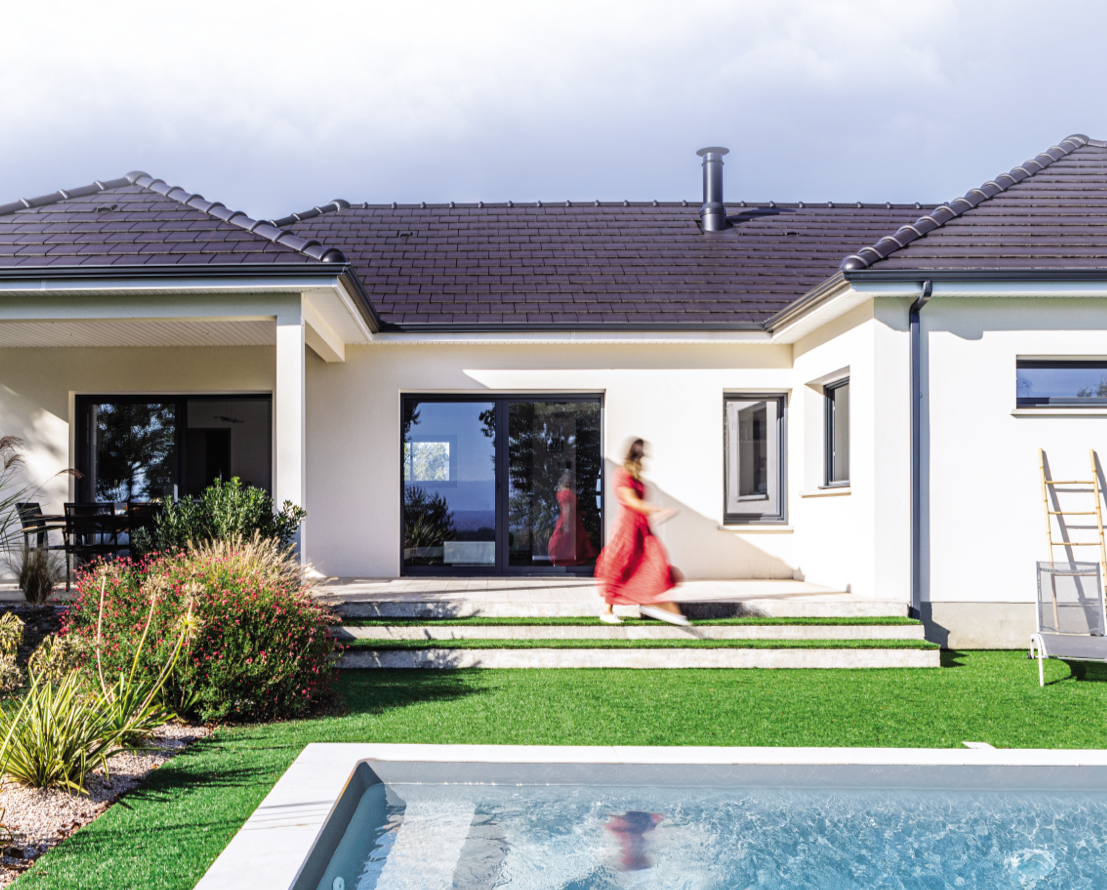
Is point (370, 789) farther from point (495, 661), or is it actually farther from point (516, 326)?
point (516, 326)

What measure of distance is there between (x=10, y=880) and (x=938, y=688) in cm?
635

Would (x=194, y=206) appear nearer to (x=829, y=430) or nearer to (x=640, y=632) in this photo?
(x=640, y=632)

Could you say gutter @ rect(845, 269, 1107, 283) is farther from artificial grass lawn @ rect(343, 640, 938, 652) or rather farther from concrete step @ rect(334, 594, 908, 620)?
artificial grass lawn @ rect(343, 640, 938, 652)

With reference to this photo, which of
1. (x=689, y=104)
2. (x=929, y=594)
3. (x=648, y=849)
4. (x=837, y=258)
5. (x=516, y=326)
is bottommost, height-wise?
(x=648, y=849)

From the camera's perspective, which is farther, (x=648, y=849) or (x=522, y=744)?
(x=522, y=744)

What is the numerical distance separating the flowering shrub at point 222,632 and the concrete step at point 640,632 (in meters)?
1.64

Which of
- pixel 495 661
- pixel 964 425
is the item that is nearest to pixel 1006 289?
pixel 964 425

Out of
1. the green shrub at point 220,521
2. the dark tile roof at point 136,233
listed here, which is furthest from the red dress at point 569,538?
the dark tile roof at point 136,233

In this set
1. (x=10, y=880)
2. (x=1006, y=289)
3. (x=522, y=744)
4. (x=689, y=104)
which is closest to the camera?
(x=10, y=880)

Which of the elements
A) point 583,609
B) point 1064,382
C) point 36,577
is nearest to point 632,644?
point 583,609

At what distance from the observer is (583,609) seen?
8.33m

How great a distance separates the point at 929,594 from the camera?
8641 millimetres

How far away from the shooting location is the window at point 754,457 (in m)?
11.0

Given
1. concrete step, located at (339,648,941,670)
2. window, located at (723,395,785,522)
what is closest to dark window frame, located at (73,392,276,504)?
concrete step, located at (339,648,941,670)
